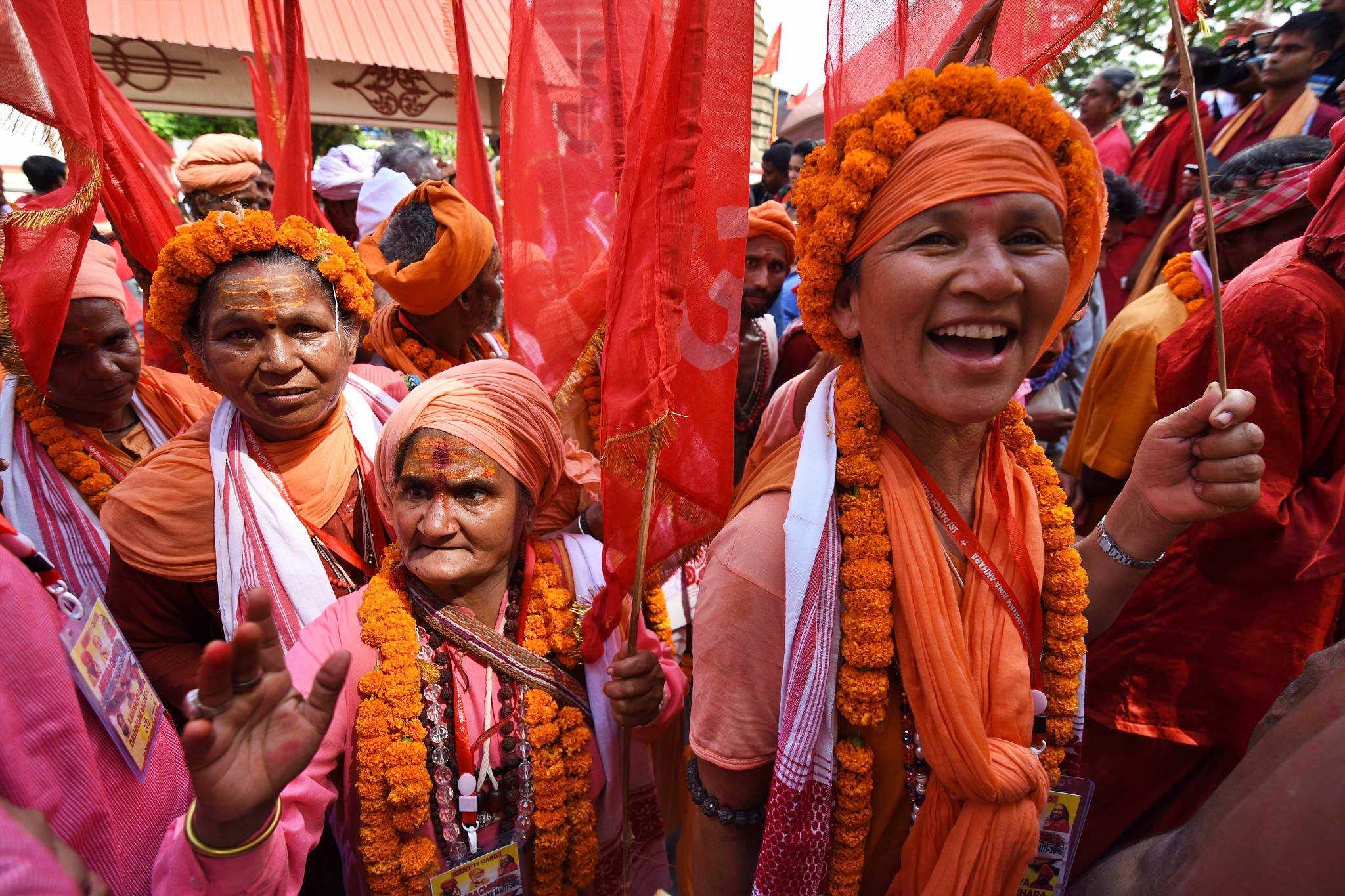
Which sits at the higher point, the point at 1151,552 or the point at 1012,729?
the point at 1151,552

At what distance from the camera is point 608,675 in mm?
1973

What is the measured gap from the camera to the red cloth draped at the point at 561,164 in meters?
2.53

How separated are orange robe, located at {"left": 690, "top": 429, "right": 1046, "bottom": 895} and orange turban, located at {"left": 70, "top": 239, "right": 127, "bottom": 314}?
2616 millimetres

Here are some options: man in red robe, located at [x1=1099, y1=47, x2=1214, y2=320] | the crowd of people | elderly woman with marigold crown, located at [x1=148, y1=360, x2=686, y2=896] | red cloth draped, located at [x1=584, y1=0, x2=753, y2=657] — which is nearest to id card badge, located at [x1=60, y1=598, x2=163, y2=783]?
the crowd of people

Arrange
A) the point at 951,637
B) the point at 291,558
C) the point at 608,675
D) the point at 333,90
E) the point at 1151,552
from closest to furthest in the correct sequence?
the point at 951,637, the point at 1151,552, the point at 608,675, the point at 291,558, the point at 333,90

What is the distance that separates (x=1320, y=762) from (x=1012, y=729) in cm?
77

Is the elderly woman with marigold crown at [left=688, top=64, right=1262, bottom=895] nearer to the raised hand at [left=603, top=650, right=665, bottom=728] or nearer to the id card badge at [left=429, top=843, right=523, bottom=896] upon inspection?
the raised hand at [left=603, top=650, right=665, bottom=728]

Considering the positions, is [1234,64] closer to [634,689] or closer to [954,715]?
[954,715]

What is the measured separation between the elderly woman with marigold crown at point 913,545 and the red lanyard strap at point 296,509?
1.27 metres

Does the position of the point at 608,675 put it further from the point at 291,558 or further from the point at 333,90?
the point at 333,90

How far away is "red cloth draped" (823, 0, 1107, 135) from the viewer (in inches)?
71.3

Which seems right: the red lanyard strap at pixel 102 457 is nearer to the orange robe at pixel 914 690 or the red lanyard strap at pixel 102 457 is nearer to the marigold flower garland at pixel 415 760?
the marigold flower garland at pixel 415 760

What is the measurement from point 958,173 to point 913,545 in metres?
0.74

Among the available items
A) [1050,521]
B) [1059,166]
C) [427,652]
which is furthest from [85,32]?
[1050,521]
